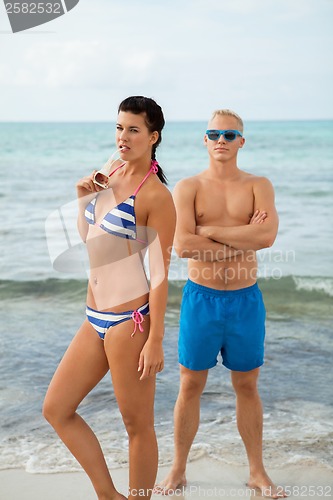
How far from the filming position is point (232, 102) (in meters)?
30.4

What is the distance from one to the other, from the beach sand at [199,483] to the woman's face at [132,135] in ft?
6.17

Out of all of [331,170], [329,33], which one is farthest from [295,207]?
[329,33]

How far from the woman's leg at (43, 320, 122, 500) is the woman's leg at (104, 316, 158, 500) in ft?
0.32

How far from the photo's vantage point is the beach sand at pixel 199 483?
147 inches

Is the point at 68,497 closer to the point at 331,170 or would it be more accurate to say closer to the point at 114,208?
the point at 114,208

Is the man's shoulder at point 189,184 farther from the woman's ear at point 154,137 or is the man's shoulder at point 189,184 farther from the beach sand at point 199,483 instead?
the beach sand at point 199,483

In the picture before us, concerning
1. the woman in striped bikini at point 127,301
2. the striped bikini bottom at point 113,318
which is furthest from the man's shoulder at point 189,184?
the striped bikini bottom at point 113,318

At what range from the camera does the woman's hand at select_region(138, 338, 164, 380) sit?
2.92 meters

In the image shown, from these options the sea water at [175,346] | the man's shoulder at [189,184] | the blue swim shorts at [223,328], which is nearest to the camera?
the blue swim shorts at [223,328]

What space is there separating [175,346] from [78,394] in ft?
11.5

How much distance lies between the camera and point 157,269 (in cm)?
297

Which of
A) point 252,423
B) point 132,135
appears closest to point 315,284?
point 252,423

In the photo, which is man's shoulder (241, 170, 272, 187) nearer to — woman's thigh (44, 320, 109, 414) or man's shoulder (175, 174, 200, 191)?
man's shoulder (175, 174, 200, 191)

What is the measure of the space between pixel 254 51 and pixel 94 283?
90.5ft
